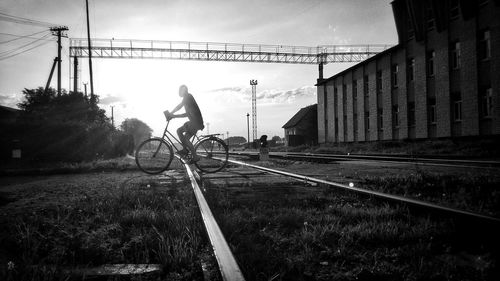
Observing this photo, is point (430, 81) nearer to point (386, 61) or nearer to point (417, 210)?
point (386, 61)

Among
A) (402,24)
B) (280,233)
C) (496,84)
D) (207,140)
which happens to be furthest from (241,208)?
(402,24)

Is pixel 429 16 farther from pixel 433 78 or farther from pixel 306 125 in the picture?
pixel 306 125

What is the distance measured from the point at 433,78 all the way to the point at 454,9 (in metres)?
4.88

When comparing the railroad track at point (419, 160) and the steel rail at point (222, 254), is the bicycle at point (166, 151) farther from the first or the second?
the steel rail at point (222, 254)

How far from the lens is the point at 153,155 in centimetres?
912

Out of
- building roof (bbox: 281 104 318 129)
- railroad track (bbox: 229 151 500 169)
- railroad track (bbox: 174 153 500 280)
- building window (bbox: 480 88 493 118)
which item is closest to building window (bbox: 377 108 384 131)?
building window (bbox: 480 88 493 118)

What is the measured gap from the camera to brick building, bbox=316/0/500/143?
21.3m

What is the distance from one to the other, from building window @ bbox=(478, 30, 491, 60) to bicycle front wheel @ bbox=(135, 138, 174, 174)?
2157cm

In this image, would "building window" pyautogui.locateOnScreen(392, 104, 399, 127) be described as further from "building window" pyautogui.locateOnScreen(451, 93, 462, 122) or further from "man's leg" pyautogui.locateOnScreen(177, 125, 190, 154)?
"man's leg" pyautogui.locateOnScreen(177, 125, 190, 154)

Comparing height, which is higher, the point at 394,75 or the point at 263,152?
the point at 394,75

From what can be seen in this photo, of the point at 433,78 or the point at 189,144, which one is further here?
the point at 433,78

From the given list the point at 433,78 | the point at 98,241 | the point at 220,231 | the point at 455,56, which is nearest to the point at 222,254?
the point at 220,231

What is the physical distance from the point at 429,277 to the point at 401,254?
38 centimetres

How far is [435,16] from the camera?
24.9 meters
